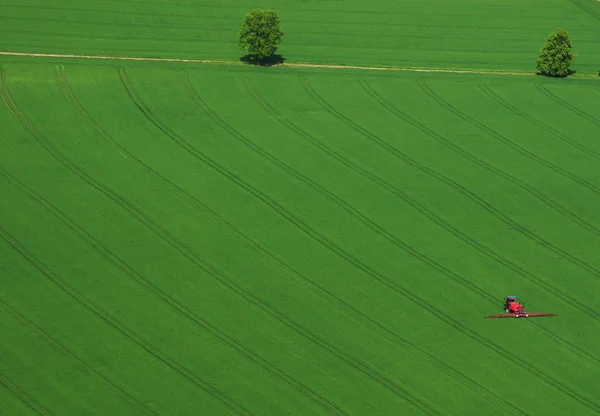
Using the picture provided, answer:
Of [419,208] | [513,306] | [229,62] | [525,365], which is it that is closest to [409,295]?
[513,306]

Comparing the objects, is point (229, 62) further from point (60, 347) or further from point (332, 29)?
point (60, 347)

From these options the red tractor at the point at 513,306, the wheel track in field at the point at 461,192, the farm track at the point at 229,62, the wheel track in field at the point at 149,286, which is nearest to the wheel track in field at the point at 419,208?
the wheel track in field at the point at 461,192

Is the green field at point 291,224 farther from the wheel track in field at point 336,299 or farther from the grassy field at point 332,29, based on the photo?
the grassy field at point 332,29

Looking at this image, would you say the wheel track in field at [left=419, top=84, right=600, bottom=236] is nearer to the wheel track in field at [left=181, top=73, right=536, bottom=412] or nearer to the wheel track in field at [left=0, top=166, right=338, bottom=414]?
the wheel track in field at [left=181, top=73, right=536, bottom=412]

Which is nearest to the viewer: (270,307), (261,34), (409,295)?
(270,307)

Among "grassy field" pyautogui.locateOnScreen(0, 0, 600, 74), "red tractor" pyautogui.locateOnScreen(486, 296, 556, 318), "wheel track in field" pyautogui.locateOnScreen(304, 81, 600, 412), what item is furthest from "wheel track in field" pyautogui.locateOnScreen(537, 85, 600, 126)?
"wheel track in field" pyautogui.locateOnScreen(304, 81, 600, 412)

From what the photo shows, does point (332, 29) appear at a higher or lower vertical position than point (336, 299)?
higher

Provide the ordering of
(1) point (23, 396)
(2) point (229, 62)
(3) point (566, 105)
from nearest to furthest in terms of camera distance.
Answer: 1. (1) point (23, 396)
2. (3) point (566, 105)
3. (2) point (229, 62)
